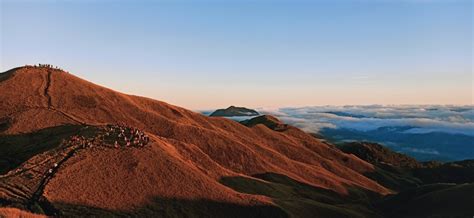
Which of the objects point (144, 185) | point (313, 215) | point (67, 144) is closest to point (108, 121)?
point (67, 144)

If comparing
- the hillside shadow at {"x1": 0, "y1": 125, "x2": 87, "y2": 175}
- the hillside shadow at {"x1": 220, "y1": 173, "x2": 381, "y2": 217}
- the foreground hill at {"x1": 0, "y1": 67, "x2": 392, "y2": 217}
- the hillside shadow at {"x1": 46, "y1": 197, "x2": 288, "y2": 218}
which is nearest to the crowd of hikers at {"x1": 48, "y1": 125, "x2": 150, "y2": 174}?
the foreground hill at {"x1": 0, "y1": 67, "x2": 392, "y2": 217}

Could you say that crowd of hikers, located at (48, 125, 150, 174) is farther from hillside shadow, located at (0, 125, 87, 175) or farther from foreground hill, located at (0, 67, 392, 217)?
hillside shadow, located at (0, 125, 87, 175)

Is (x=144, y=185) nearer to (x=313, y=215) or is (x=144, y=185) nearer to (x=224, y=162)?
(x=313, y=215)

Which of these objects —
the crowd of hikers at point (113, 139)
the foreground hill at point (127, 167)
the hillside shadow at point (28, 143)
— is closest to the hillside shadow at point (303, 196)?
the foreground hill at point (127, 167)

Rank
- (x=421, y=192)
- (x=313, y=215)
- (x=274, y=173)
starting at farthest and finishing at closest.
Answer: (x=274, y=173), (x=421, y=192), (x=313, y=215)

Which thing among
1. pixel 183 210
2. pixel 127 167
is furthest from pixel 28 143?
pixel 183 210

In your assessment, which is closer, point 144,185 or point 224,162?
point 144,185
